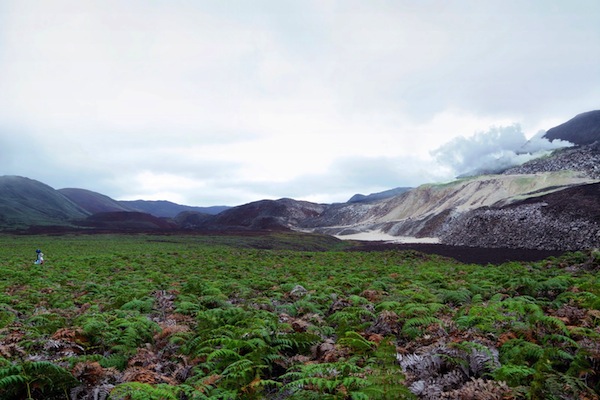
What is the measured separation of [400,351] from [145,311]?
651 cm

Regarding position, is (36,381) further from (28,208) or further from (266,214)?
(28,208)

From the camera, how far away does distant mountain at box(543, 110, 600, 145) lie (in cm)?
12888

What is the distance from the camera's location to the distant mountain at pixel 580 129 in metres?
129

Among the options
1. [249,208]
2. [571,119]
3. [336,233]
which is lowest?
[336,233]

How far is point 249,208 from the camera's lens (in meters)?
165

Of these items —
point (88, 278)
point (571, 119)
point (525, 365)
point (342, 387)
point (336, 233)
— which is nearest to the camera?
point (342, 387)

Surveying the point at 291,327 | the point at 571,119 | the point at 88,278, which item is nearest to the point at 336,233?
the point at 88,278

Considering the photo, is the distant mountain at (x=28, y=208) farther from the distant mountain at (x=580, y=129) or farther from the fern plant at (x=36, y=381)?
the distant mountain at (x=580, y=129)

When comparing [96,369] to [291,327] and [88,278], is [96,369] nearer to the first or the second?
[291,327]

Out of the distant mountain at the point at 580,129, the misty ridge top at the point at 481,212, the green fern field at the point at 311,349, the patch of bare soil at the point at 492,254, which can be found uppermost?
the distant mountain at the point at 580,129

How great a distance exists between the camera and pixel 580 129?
5477 inches

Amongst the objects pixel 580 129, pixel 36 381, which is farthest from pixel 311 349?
pixel 580 129

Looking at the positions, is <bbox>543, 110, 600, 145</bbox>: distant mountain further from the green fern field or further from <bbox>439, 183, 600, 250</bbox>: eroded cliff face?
the green fern field

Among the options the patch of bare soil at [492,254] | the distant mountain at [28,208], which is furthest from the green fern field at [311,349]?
the distant mountain at [28,208]
